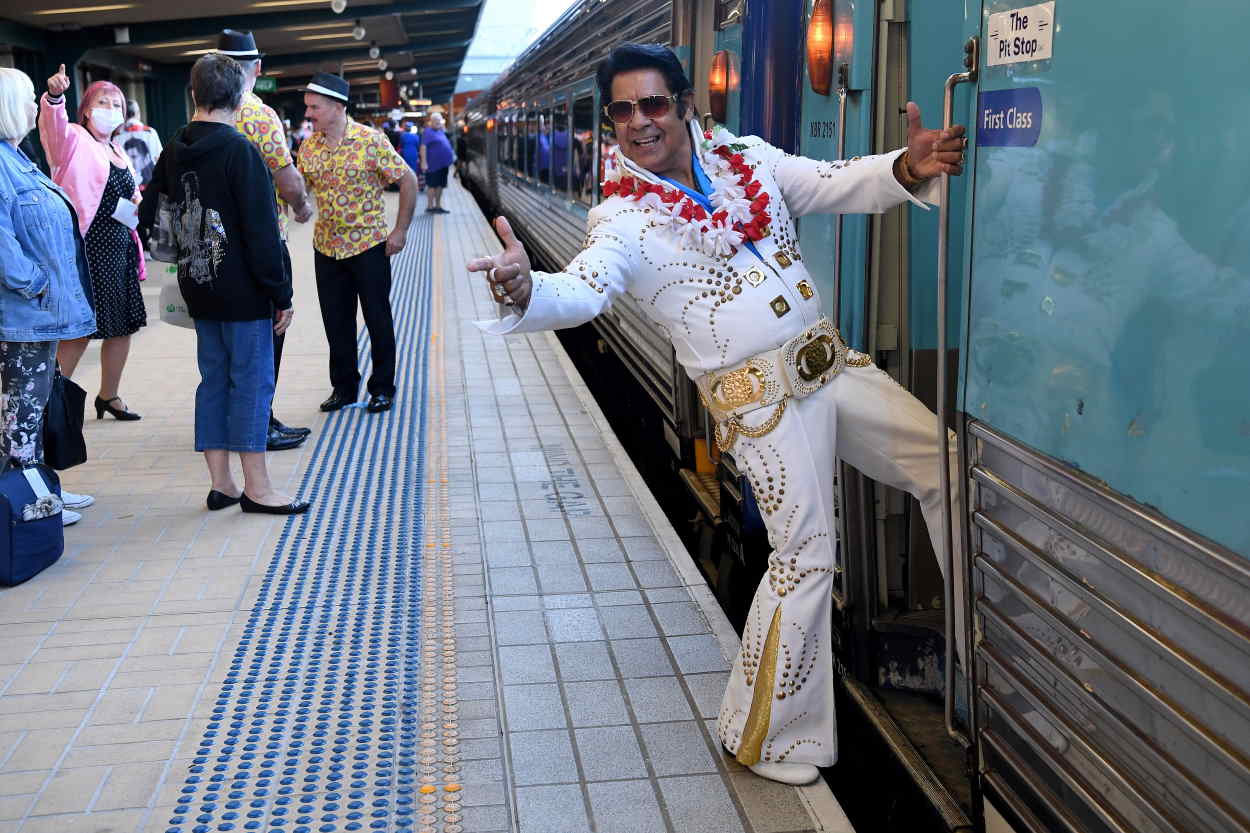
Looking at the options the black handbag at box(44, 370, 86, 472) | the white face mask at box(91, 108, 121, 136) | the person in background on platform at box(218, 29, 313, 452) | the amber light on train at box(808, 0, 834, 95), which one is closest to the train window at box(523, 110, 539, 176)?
the white face mask at box(91, 108, 121, 136)

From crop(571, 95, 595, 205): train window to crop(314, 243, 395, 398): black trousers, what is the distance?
91.1 inches

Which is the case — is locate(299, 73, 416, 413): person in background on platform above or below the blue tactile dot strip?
above

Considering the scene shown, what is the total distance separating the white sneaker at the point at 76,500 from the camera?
5199 mm

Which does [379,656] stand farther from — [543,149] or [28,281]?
[543,149]

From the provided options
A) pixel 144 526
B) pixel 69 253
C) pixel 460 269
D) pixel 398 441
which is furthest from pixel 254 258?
pixel 460 269

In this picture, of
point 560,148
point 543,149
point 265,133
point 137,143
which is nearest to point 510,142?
point 543,149

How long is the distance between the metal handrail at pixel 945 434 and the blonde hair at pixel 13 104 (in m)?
3.25

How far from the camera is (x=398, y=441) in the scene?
6.47 metres

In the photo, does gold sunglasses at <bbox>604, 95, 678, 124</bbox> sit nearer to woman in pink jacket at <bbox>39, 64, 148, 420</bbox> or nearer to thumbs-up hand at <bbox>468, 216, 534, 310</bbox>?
thumbs-up hand at <bbox>468, 216, 534, 310</bbox>

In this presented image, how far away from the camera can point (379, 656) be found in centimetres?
380

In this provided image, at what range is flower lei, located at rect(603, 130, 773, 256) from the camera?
2855 mm

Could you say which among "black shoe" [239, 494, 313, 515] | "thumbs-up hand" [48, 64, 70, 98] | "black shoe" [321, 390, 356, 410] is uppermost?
"thumbs-up hand" [48, 64, 70, 98]

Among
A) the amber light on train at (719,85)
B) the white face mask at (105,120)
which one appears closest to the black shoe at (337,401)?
the white face mask at (105,120)

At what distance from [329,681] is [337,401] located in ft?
12.0
